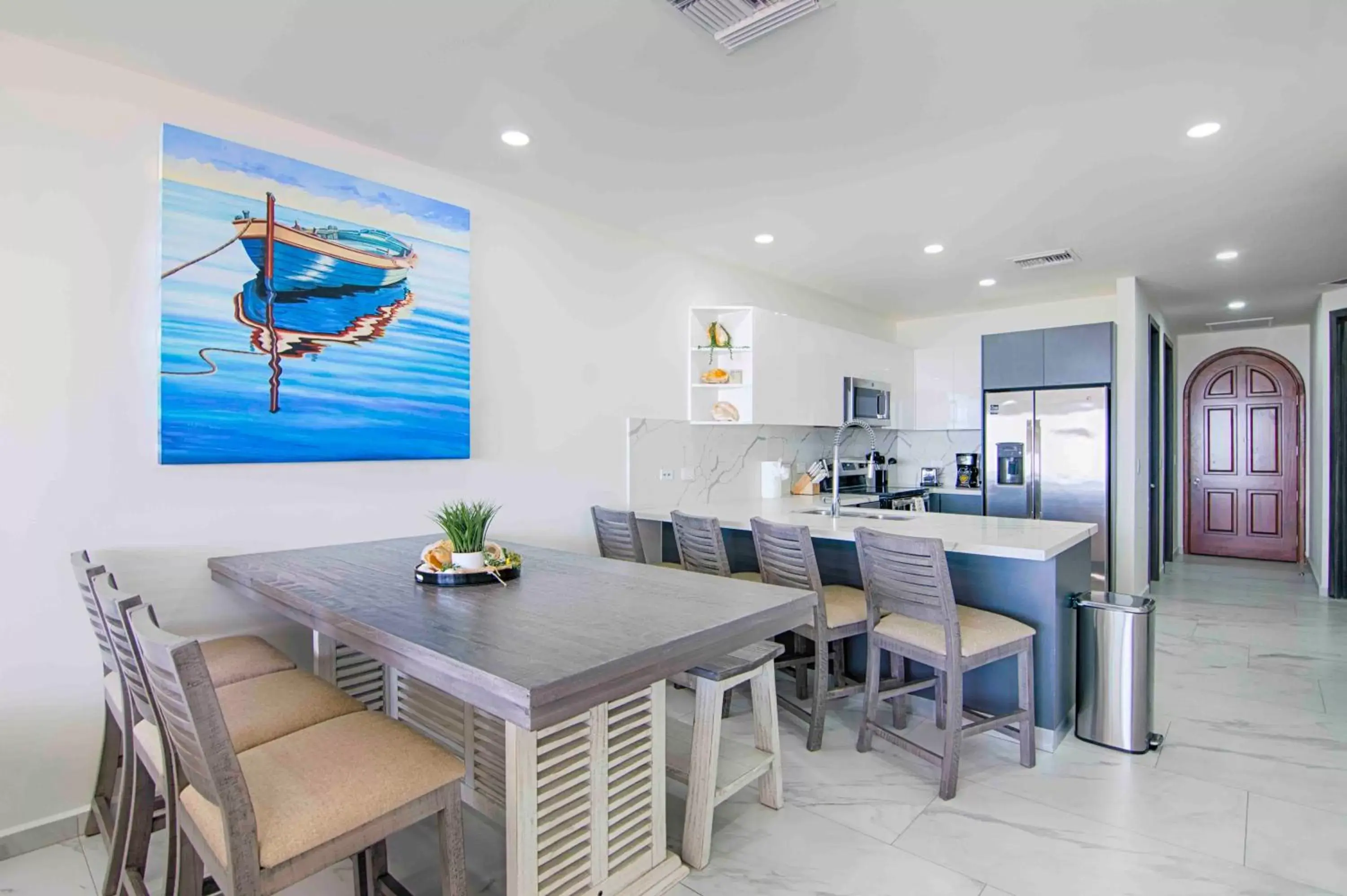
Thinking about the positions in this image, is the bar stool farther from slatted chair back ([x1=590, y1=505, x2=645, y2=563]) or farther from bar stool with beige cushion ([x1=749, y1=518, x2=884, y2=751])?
slatted chair back ([x1=590, y1=505, x2=645, y2=563])

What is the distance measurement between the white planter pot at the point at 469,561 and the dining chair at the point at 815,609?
126 centimetres

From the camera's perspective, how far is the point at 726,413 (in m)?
4.65

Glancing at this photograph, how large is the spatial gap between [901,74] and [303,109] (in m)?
2.18

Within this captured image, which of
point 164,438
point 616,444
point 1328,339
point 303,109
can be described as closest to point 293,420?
point 164,438

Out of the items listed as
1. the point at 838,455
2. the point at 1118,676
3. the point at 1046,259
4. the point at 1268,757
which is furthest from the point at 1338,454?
the point at 1118,676

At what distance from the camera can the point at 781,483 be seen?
205 inches

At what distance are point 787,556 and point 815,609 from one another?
0.28 meters

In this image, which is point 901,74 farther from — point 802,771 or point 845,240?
point 802,771

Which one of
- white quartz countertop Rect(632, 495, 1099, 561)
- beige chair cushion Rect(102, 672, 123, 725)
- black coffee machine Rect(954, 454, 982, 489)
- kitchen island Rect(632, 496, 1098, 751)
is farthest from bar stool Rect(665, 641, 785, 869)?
black coffee machine Rect(954, 454, 982, 489)

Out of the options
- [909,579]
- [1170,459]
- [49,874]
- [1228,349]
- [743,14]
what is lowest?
[49,874]

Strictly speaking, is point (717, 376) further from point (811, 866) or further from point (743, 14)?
point (811, 866)

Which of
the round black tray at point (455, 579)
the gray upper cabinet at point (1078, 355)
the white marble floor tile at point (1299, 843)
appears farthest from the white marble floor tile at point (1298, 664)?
the round black tray at point (455, 579)

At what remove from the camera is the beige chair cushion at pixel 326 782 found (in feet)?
4.44

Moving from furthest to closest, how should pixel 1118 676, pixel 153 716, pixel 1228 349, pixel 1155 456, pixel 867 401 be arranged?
pixel 1228 349
pixel 1155 456
pixel 867 401
pixel 1118 676
pixel 153 716
